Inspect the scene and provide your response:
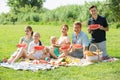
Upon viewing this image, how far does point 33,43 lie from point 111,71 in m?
2.35

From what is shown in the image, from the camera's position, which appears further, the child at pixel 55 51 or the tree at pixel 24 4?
the tree at pixel 24 4

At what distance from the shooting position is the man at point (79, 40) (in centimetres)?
843

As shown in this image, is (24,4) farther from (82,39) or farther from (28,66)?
(28,66)

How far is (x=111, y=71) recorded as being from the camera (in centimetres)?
682

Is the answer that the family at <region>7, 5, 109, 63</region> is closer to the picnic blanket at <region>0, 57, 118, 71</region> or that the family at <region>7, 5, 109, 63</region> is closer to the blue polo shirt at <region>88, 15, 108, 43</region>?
the blue polo shirt at <region>88, 15, 108, 43</region>

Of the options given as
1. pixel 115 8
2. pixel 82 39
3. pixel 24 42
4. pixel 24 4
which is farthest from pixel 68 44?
pixel 24 4

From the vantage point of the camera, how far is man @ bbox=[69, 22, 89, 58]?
8430 millimetres

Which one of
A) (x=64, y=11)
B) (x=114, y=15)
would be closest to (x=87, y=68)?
(x=114, y=15)

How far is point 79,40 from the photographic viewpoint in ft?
28.1

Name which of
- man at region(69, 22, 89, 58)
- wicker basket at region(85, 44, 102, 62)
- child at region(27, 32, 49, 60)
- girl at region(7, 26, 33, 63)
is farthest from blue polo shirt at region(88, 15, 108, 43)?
girl at region(7, 26, 33, 63)

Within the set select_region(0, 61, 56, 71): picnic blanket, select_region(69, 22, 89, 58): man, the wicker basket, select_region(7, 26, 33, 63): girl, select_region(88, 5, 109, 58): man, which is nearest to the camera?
select_region(0, 61, 56, 71): picnic blanket

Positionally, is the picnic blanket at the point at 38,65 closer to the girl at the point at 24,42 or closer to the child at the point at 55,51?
the girl at the point at 24,42

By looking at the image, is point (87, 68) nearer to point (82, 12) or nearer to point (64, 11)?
point (82, 12)

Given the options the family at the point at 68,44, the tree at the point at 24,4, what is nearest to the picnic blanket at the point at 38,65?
the family at the point at 68,44
